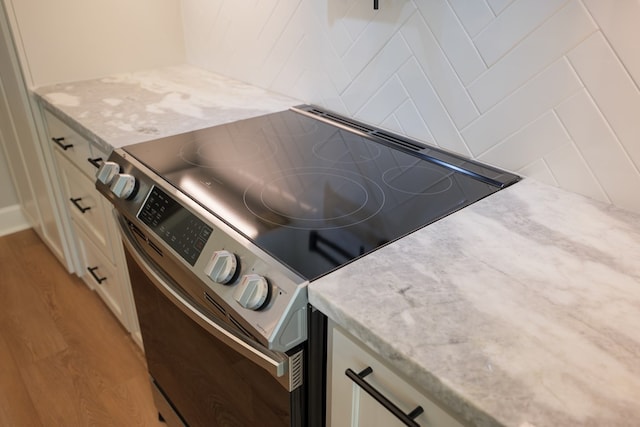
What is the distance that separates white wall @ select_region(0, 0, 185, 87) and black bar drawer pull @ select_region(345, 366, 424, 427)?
1717 mm

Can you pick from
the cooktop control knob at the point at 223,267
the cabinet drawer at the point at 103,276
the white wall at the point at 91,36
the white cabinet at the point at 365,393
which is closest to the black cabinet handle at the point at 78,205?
the cabinet drawer at the point at 103,276

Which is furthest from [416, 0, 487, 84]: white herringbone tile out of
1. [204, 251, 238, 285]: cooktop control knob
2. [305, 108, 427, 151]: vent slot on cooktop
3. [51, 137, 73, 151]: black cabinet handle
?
[51, 137, 73, 151]: black cabinet handle

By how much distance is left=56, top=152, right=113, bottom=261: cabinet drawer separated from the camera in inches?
66.3

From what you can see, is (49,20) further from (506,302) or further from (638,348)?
(638,348)

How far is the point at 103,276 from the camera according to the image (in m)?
1.97

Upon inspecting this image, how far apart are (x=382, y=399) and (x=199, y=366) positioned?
0.57 meters

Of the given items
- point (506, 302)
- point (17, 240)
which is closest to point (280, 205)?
point (506, 302)

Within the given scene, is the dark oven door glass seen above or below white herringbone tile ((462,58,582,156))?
below

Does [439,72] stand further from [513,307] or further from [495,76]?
[513,307]

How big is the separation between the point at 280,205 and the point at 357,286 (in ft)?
1.06

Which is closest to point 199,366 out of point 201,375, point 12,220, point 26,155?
point 201,375

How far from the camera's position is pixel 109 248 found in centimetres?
173

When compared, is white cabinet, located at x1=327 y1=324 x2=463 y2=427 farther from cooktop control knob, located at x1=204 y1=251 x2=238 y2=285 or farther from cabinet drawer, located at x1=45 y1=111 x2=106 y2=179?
cabinet drawer, located at x1=45 y1=111 x2=106 y2=179

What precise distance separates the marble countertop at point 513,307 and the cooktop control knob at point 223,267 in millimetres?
170
